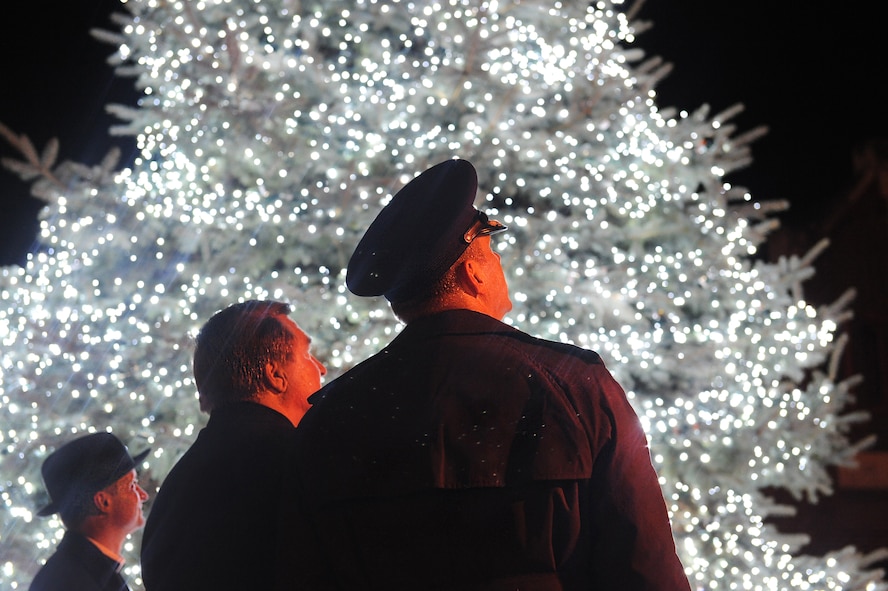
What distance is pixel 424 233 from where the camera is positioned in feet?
5.56

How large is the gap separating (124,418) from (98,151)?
7.15 meters

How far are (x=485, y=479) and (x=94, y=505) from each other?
226cm

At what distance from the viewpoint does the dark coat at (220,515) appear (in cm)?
202

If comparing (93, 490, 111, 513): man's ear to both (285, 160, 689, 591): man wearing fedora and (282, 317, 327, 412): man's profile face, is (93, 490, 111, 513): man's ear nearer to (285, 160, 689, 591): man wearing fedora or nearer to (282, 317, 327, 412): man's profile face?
(282, 317, 327, 412): man's profile face

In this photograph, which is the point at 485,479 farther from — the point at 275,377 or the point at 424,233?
the point at 275,377

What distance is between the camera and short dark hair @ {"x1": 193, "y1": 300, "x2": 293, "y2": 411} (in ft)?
7.77

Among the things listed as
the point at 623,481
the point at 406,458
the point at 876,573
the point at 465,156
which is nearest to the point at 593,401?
the point at 623,481

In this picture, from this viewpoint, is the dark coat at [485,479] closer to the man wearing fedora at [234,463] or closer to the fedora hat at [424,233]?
the fedora hat at [424,233]

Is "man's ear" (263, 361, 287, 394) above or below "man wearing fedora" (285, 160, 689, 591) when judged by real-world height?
below

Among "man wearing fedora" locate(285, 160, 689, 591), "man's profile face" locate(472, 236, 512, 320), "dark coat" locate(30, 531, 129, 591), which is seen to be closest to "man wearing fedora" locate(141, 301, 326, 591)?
"man wearing fedora" locate(285, 160, 689, 591)

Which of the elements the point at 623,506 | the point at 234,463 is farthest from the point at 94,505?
the point at 623,506

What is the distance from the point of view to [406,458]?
1.49 metres

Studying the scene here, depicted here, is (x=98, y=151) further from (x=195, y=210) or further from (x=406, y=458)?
(x=406, y=458)

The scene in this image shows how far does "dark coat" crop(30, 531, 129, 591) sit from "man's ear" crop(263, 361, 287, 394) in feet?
4.03
